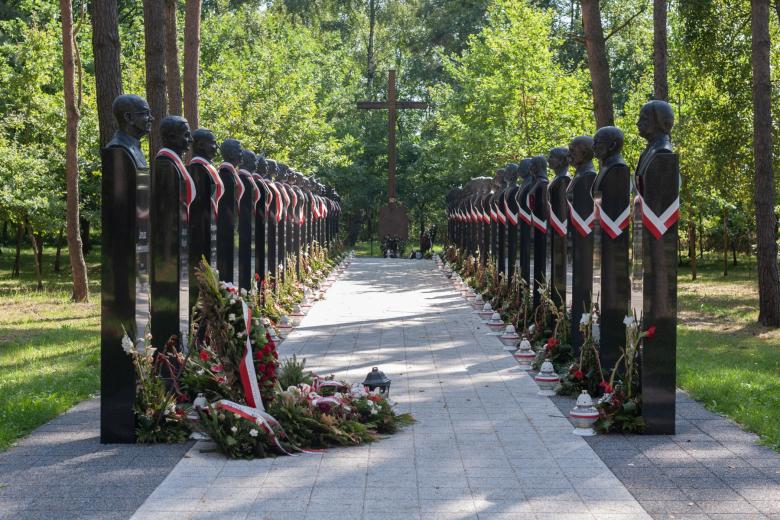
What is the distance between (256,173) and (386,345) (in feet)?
15.1

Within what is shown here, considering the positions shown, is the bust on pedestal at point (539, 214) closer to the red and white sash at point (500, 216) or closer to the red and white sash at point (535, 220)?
the red and white sash at point (535, 220)

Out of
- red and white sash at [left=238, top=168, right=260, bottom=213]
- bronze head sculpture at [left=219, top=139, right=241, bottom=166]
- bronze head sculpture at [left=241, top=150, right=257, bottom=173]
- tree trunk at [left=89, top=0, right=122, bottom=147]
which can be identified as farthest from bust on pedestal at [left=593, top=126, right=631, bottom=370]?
tree trunk at [left=89, top=0, right=122, bottom=147]

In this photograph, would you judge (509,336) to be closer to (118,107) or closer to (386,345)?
(386,345)

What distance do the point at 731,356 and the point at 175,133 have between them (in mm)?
7981

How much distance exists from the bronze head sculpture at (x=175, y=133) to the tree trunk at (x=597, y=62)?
1054 centimetres

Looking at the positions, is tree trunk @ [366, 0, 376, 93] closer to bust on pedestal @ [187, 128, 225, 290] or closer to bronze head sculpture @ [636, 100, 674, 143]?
bust on pedestal @ [187, 128, 225, 290]

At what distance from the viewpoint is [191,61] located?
18.6 m

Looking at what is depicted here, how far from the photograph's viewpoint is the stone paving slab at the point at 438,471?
5672mm

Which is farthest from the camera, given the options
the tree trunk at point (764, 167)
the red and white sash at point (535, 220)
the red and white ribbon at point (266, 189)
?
the tree trunk at point (764, 167)

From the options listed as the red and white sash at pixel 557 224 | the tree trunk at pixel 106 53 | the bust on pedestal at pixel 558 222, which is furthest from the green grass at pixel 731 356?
the tree trunk at pixel 106 53

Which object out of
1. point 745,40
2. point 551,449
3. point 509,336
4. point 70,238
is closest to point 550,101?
point 745,40

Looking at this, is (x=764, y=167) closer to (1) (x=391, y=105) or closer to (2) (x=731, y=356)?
(2) (x=731, y=356)

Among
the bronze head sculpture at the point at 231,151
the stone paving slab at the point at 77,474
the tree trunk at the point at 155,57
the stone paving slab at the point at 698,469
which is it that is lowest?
the stone paving slab at the point at 698,469

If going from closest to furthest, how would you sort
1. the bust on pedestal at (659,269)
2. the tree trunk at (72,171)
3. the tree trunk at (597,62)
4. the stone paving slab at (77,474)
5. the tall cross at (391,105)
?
the stone paving slab at (77,474)
the bust on pedestal at (659,269)
the tree trunk at (597,62)
the tree trunk at (72,171)
the tall cross at (391,105)
